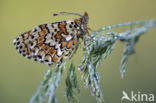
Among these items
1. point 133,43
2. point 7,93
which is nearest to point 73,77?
point 133,43

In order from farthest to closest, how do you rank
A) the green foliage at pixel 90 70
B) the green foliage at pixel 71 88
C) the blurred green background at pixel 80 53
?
the blurred green background at pixel 80 53 → the green foliage at pixel 71 88 → the green foliage at pixel 90 70

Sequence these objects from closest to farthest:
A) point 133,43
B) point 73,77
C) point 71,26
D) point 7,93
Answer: point 133,43 → point 73,77 → point 71,26 → point 7,93

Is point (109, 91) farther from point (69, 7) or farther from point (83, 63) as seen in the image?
point (83, 63)

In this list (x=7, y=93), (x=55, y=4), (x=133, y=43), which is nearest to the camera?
(x=133, y=43)

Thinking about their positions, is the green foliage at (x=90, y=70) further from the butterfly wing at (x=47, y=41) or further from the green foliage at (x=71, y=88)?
the butterfly wing at (x=47, y=41)

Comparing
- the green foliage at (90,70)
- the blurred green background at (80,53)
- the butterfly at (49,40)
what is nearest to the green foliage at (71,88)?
the green foliage at (90,70)
